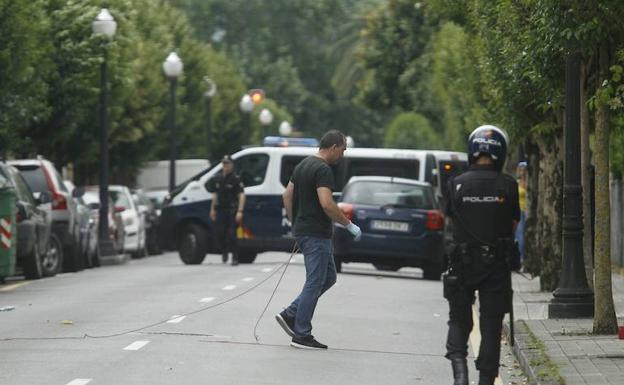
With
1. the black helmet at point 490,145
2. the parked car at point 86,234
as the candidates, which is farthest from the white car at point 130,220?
the black helmet at point 490,145

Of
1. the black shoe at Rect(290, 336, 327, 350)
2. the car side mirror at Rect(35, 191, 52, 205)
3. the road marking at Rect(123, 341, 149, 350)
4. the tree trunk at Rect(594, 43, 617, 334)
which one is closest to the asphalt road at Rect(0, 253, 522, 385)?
the road marking at Rect(123, 341, 149, 350)

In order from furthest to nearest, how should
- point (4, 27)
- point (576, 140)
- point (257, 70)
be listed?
1. point (257, 70)
2. point (4, 27)
3. point (576, 140)

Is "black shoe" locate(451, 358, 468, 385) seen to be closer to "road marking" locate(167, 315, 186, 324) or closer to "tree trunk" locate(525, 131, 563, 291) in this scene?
"road marking" locate(167, 315, 186, 324)

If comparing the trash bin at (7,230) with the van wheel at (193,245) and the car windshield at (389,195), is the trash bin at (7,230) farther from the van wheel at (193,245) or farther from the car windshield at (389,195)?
the van wheel at (193,245)

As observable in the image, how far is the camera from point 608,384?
1071cm

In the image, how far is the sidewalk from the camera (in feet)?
36.8

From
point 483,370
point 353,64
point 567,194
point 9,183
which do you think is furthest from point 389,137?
point 483,370

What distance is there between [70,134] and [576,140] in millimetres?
23556

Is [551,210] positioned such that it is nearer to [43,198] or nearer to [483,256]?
[43,198]

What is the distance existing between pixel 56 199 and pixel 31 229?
294 cm

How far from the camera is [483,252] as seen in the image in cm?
1014

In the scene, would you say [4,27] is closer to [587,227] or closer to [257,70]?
[587,227]

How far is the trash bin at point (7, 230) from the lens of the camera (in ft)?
71.5

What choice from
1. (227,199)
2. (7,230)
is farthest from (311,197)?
(227,199)
